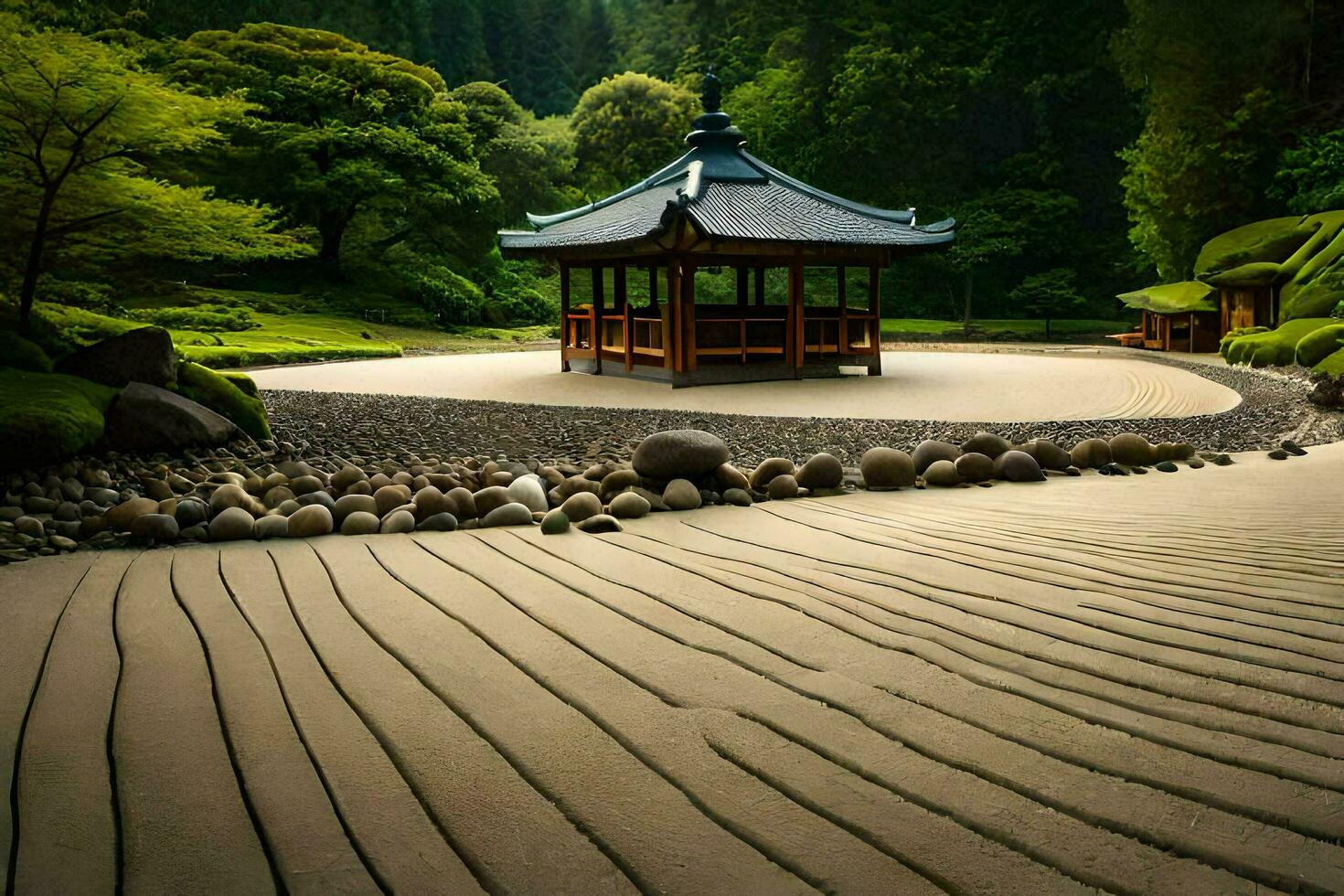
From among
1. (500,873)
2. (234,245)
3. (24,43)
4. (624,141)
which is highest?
(624,141)

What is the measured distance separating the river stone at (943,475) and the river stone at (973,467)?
0.13 ft

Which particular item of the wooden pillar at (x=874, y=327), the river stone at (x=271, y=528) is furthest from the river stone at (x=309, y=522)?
the wooden pillar at (x=874, y=327)

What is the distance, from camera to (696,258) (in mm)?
13492

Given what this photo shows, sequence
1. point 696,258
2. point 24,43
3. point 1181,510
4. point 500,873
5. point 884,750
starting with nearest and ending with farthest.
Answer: point 500,873, point 884,750, point 1181,510, point 24,43, point 696,258

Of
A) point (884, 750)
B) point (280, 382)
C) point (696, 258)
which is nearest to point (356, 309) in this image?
point (280, 382)

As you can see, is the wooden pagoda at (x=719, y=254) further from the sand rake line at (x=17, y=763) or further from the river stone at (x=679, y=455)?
the sand rake line at (x=17, y=763)

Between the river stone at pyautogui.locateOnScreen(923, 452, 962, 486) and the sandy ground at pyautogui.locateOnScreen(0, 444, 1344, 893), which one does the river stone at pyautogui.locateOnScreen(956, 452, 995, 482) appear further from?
the sandy ground at pyautogui.locateOnScreen(0, 444, 1344, 893)

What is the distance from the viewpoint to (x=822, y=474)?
200 inches

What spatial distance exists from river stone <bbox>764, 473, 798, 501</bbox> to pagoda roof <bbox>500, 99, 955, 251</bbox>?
799 cm

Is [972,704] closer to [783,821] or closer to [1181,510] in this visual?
[783,821]

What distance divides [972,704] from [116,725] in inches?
67.6

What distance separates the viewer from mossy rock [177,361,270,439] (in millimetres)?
7742

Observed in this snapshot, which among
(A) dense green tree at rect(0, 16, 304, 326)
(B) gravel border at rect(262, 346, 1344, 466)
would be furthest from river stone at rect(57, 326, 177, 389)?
(B) gravel border at rect(262, 346, 1344, 466)

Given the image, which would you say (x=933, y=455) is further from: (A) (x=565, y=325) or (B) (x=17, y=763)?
(A) (x=565, y=325)
